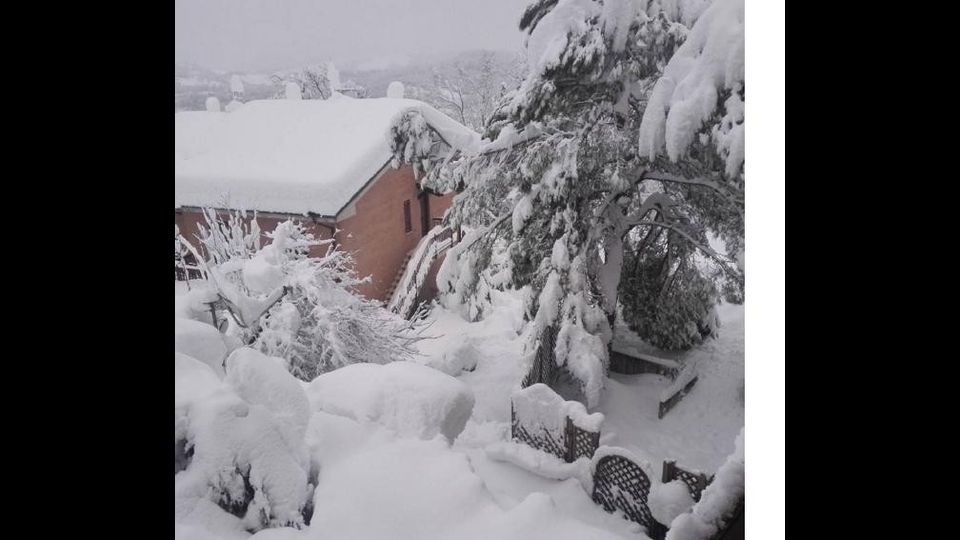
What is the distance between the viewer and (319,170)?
2299mm

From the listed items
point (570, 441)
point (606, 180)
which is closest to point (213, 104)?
point (606, 180)

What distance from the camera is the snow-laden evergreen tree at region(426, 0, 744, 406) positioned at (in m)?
2.03

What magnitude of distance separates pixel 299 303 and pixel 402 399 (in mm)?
613

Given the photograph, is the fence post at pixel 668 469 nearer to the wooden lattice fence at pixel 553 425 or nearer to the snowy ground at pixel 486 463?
the snowy ground at pixel 486 463

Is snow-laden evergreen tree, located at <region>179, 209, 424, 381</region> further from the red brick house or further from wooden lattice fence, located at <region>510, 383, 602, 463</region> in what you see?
wooden lattice fence, located at <region>510, 383, 602, 463</region>

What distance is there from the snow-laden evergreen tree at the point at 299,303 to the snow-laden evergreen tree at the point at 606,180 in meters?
0.35

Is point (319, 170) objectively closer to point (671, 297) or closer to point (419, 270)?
point (419, 270)

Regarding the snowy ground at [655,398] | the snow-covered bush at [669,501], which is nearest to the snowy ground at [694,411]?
the snowy ground at [655,398]

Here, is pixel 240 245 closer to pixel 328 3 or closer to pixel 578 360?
pixel 328 3

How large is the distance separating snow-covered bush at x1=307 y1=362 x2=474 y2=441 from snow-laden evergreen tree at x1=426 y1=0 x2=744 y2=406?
321 millimetres

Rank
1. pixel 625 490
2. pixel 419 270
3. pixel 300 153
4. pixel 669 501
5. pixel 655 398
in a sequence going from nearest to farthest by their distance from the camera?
pixel 669 501 < pixel 625 490 < pixel 655 398 < pixel 300 153 < pixel 419 270
